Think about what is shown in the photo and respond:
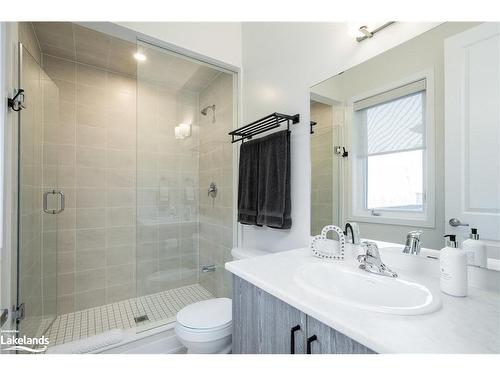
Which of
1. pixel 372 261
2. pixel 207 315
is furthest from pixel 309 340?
pixel 207 315

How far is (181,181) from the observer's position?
2.15m

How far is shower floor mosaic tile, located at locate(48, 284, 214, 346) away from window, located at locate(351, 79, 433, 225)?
5.13ft

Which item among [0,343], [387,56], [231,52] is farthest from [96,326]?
[387,56]

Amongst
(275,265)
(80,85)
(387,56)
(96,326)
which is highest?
(80,85)

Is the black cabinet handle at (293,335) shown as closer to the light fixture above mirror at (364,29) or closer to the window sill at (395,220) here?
the window sill at (395,220)

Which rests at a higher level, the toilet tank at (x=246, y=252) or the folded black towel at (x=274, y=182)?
the folded black towel at (x=274, y=182)

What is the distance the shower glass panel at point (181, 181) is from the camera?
77.6 inches

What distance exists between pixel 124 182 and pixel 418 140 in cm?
244

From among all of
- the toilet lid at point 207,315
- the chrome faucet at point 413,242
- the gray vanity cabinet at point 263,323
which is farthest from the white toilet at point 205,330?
the chrome faucet at point 413,242

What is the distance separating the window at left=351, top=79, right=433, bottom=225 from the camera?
0.98m

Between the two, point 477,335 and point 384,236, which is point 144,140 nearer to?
point 384,236

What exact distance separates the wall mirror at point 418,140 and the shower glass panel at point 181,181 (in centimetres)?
105

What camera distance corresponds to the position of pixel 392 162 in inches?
42.3

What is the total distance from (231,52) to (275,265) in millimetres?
1757
